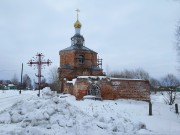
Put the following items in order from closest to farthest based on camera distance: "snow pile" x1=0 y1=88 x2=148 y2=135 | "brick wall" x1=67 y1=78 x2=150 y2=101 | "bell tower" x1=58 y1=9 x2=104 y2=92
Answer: "snow pile" x1=0 y1=88 x2=148 y2=135
"brick wall" x1=67 y1=78 x2=150 y2=101
"bell tower" x1=58 y1=9 x2=104 y2=92

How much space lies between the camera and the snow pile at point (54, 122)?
9.80 m

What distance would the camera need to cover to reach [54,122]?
10523 mm

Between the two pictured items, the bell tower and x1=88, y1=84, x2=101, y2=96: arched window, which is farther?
the bell tower

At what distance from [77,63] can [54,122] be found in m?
28.5

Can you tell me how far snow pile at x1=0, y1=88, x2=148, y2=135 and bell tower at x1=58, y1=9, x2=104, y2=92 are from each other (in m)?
25.6

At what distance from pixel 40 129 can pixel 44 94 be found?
5.10 meters

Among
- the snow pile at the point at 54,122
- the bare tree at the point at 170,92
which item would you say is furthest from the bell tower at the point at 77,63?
the snow pile at the point at 54,122

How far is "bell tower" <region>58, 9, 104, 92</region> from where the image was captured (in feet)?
125

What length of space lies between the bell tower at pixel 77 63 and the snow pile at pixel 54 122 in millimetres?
25585

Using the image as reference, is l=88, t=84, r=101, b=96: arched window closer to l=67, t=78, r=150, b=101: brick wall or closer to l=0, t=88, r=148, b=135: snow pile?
l=67, t=78, r=150, b=101: brick wall

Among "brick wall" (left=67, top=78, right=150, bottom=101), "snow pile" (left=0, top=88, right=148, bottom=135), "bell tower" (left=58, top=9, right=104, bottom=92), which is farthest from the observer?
"bell tower" (left=58, top=9, right=104, bottom=92)

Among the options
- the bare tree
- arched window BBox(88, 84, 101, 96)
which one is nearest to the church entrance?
arched window BBox(88, 84, 101, 96)

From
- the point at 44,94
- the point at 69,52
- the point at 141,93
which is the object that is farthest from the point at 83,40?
the point at 44,94

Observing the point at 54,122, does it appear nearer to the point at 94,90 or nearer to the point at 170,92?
the point at 94,90
